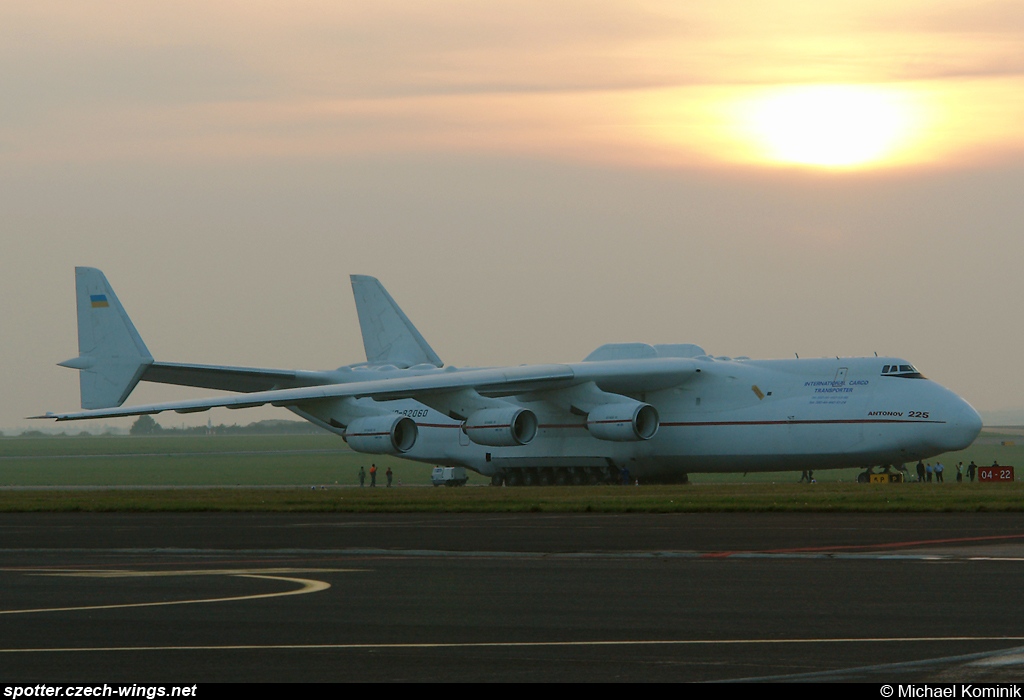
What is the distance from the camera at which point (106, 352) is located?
53.2m

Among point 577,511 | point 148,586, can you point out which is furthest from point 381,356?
point 148,586

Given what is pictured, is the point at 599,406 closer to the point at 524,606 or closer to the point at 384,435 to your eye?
the point at 384,435

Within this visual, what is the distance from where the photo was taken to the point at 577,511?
29734mm

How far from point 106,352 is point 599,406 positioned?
57.6ft

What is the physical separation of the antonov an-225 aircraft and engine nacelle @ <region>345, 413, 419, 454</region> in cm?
5

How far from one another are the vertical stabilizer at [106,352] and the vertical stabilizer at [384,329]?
1129 centimetres

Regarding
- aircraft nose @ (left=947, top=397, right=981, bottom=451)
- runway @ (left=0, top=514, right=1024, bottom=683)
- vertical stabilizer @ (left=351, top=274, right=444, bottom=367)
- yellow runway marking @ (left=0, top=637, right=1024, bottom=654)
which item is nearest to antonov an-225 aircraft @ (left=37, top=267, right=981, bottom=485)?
aircraft nose @ (left=947, top=397, right=981, bottom=451)

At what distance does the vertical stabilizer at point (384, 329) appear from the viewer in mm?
61094

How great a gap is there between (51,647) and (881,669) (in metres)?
5.25

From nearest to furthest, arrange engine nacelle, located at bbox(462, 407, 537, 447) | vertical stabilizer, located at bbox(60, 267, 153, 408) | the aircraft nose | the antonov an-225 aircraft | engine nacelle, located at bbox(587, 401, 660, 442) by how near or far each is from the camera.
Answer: the aircraft nose → the antonov an-225 aircraft → engine nacelle, located at bbox(462, 407, 537, 447) → engine nacelle, located at bbox(587, 401, 660, 442) → vertical stabilizer, located at bbox(60, 267, 153, 408)

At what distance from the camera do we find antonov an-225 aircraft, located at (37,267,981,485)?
45594mm

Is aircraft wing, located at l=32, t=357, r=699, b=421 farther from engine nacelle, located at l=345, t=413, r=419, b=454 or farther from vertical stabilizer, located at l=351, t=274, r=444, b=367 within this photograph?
vertical stabilizer, located at l=351, t=274, r=444, b=367

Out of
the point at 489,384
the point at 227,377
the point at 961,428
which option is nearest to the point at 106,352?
the point at 227,377

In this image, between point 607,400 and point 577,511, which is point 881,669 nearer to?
point 577,511
